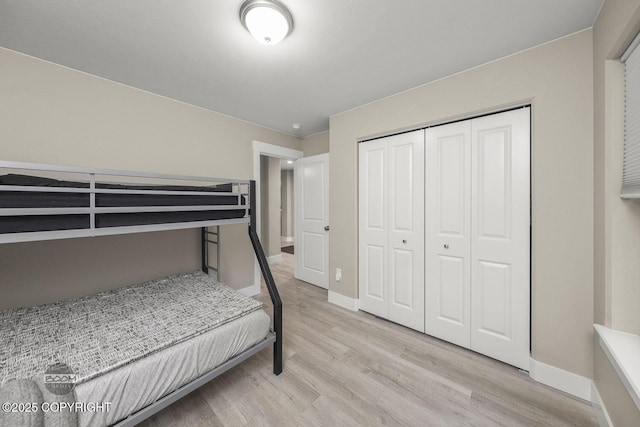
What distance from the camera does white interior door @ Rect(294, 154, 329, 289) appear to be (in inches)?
135

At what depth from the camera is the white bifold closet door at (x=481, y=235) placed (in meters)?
1.76

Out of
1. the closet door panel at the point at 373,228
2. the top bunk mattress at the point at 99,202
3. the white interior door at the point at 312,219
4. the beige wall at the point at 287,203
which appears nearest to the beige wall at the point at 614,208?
the closet door panel at the point at 373,228

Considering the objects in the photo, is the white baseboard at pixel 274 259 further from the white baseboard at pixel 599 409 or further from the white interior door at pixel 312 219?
the white baseboard at pixel 599 409

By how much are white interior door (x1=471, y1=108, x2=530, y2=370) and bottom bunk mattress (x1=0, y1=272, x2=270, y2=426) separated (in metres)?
1.74

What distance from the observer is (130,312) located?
5.51 feet

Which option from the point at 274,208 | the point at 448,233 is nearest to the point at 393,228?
the point at 448,233

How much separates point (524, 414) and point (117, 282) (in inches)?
126

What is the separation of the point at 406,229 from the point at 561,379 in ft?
4.70

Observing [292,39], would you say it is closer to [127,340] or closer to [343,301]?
[127,340]

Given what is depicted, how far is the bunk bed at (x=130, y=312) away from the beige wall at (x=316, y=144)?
1911 millimetres

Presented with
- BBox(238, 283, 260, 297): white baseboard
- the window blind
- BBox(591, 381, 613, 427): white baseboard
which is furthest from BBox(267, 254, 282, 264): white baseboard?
the window blind

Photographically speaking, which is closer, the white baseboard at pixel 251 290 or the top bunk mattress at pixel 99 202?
the top bunk mattress at pixel 99 202

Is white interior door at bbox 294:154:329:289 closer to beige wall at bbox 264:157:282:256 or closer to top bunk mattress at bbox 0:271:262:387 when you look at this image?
beige wall at bbox 264:157:282:256

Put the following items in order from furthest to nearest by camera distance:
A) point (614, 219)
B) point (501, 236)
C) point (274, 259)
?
point (274, 259) < point (501, 236) < point (614, 219)
